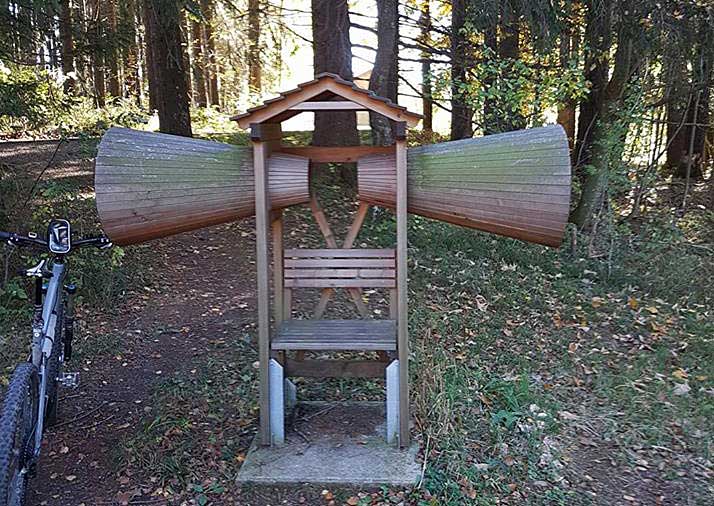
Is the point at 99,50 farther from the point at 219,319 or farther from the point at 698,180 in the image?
the point at 698,180

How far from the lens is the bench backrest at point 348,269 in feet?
13.8

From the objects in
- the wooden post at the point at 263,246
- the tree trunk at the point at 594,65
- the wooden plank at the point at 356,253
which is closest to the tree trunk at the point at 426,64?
the tree trunk at the point at 594,65

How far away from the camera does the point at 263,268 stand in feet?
12.9

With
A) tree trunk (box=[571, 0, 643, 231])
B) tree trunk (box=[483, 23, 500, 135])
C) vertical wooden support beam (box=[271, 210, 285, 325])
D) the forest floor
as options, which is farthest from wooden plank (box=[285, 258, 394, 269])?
tree trunk (box=[571, 0, 643, 231])

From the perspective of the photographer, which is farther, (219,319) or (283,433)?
(219,319)

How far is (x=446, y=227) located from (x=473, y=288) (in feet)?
5.82

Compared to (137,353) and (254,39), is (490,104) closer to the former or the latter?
(137,353)

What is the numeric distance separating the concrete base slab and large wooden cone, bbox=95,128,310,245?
1428mm

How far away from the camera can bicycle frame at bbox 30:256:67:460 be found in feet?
11.9

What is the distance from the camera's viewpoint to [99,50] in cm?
676

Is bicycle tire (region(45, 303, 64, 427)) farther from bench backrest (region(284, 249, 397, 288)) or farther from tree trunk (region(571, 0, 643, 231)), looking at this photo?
tree trunk (region(571, 0, 643, 231))

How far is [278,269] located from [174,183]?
1.00m

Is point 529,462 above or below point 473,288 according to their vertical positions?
below

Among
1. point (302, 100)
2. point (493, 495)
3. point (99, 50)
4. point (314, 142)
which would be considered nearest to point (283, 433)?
point (493, 495)
